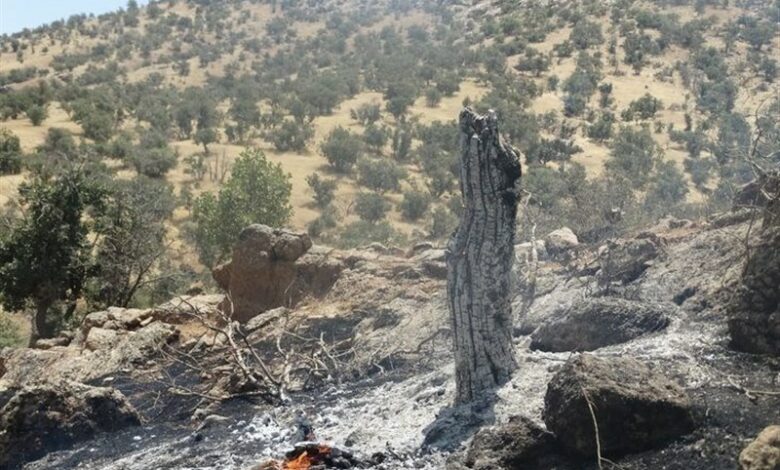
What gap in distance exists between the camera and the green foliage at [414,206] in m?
27.5

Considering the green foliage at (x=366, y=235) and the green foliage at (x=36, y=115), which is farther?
the green foliage at (x=36, y=115)

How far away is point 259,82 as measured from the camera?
4997 centimetres

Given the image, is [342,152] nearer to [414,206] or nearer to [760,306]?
[414,206]

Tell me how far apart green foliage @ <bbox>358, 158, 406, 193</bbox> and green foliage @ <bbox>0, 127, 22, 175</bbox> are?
1268 cm

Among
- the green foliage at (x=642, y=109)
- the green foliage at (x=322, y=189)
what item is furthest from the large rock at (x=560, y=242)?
the green foliage at (x=642, y=109)

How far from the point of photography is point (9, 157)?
28516 millimetres

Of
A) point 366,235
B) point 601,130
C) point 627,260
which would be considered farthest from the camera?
point 601,130

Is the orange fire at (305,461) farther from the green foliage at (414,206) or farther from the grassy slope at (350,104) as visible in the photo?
the green foliage at (414,206)

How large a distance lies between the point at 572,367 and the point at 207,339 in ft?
27.3

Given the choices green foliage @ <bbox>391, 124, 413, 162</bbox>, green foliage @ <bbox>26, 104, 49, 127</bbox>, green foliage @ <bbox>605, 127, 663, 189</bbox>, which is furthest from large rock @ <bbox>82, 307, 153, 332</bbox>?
green foliage @ <bbox>26, 104, 49, 127</bbox>

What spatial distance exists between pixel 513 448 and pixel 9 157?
27406 mm

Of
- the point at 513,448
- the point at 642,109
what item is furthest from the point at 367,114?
the point at 513,448

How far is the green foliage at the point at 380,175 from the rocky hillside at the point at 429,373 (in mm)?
16034

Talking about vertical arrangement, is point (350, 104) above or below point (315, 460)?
above
